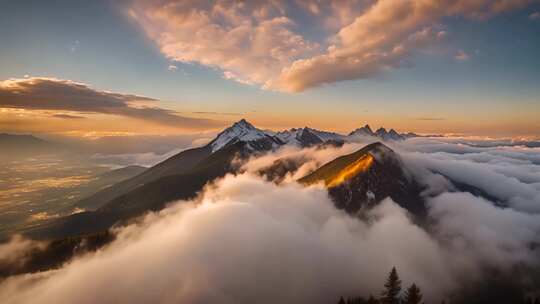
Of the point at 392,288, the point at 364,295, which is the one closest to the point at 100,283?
the point at 364,295

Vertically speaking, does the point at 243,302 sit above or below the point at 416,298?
below

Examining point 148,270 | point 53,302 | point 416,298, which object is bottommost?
point 53,302

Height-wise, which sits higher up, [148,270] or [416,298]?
[416,298]

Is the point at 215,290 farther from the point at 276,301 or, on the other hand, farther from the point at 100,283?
the point at 100,283

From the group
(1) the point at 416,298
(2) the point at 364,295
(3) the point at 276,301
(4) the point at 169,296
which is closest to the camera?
(1) the point at 416,298

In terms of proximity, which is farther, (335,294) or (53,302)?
(335,294)

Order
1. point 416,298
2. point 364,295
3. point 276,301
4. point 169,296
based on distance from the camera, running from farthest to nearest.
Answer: point 364,295
point 276,301
point 169,296
point 416,298

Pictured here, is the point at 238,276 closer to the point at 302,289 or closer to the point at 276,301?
the point at 276,301

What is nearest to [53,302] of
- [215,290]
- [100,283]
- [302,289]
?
[100,283]

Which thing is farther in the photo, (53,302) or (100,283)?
(100,283)
